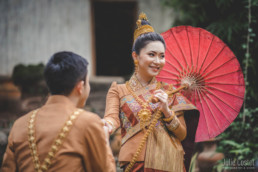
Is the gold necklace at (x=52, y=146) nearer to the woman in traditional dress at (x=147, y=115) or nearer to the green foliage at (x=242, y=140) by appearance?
the woman in traditional dress at (x=147, y=115)

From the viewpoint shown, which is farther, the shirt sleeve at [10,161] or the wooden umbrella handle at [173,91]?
the wooden umbrella handle at [173,91]

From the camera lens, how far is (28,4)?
22.9ft

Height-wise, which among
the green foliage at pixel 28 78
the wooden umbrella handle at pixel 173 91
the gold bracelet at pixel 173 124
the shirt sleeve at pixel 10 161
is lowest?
the green foliage at pixel 28 78

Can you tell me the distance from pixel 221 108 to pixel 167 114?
621 millimetres

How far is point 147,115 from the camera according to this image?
81.7 inches

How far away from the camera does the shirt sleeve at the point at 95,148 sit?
5.16ft

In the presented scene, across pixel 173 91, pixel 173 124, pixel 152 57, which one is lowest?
pixel 173 124

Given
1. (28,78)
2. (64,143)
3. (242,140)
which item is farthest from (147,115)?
(28,78)

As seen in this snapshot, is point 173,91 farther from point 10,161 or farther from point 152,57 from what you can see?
point 10,161

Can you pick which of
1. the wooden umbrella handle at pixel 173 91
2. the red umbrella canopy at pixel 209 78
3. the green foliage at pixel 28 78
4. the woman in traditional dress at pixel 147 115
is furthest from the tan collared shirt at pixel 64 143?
the green foliage at pixel 28 78

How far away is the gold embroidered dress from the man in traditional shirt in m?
0.44

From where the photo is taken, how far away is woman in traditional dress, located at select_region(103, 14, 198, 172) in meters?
2.04

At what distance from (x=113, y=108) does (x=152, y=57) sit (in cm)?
53

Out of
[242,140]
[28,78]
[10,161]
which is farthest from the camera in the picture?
[28,78]
